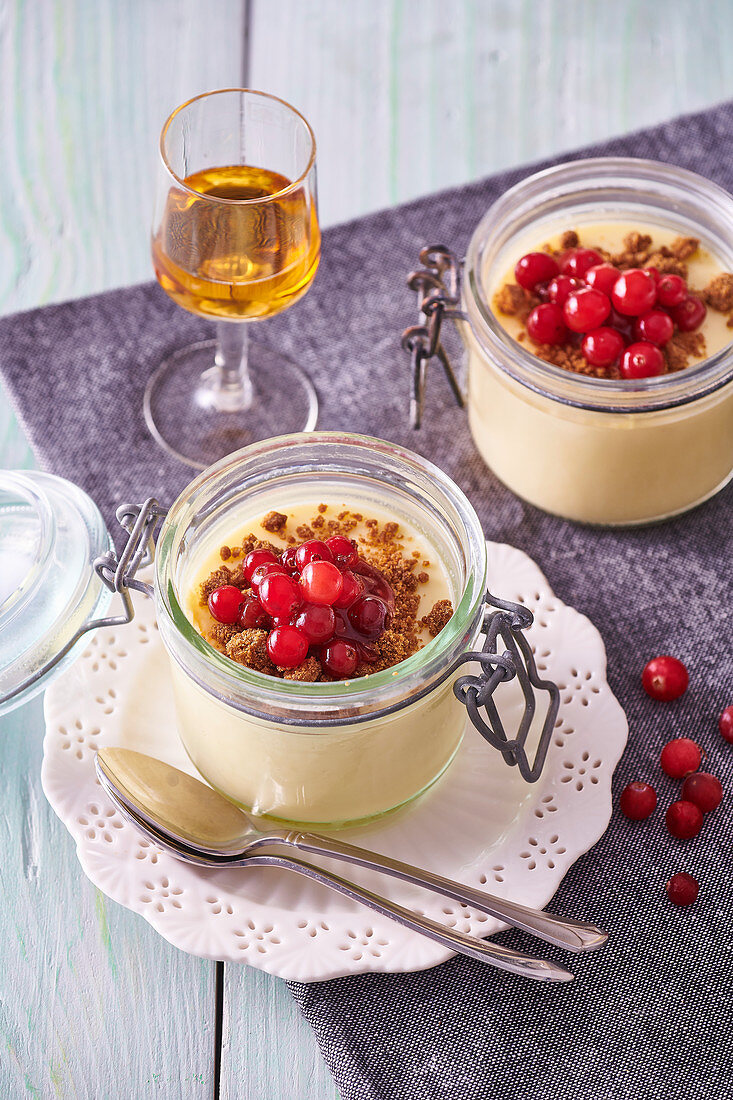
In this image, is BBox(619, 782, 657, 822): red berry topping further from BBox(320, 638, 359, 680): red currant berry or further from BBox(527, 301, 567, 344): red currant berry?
BBox(527, 301, 567, 344): red currant berry

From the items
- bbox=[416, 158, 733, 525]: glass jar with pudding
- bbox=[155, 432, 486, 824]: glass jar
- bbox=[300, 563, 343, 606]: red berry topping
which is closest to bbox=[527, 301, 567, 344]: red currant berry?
→ bbox=[416, 158, 733, 525]: glass jar with pudding

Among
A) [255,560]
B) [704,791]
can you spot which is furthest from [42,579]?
[704,791]

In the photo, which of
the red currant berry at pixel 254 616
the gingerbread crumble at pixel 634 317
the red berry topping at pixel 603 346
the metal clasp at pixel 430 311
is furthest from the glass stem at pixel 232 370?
the red currant berry at pixel 254 616

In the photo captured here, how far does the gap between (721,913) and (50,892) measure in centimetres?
78

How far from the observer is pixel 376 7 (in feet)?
7.55

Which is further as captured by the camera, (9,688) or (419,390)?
(419,390)

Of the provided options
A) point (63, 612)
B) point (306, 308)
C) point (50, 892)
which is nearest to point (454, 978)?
point (50, 892)

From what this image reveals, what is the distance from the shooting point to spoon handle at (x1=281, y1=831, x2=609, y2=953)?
Answer: 121cm

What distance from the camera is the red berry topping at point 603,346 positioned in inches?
61.1

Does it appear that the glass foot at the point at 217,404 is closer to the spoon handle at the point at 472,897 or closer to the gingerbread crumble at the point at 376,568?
the gingerbread crumble at the point at 376,568

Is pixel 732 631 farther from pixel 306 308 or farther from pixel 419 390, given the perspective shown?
pixel 306 308

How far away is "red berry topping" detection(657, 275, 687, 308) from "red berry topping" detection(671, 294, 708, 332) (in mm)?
11

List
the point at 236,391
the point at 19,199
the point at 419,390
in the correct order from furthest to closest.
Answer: the point at 19,199, the point at 236,391, the point at 419,390

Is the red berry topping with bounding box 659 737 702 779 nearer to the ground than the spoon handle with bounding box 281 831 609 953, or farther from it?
nearer to the ground
